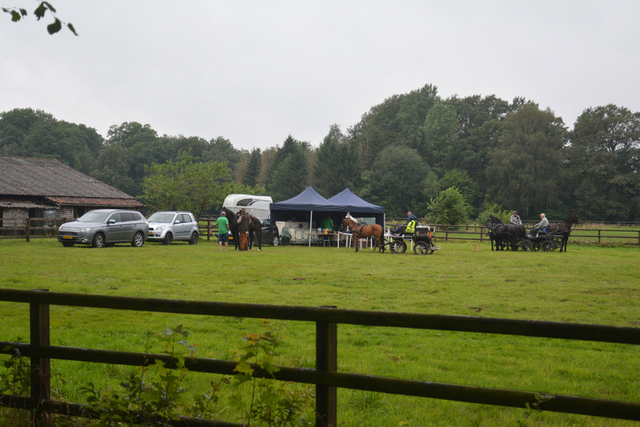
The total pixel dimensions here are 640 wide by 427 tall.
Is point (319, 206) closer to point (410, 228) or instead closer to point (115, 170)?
point (410, 228)

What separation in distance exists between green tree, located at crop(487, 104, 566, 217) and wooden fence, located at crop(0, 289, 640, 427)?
5879 cm

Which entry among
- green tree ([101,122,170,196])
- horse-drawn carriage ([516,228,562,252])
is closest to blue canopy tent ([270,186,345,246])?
horse-drawn carriage ([516,228,562,252])

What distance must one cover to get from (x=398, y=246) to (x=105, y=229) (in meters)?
11.6

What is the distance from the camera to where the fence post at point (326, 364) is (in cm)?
250

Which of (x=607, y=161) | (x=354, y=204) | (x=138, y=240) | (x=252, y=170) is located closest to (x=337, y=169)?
(x=252, y=170)

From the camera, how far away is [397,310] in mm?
7402

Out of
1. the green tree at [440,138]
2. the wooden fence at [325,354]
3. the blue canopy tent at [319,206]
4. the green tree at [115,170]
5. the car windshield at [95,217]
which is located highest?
the green tree at [440,138]

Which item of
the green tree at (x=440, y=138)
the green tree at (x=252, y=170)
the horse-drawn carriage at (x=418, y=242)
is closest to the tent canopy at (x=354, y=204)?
the horse-drawn carriage at (x=418, y=242)

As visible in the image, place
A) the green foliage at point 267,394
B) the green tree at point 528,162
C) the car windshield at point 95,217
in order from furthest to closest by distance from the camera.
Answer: the green tree at point 528,162 → the car windshield at point 95,217 → the green foliage at point 267,394

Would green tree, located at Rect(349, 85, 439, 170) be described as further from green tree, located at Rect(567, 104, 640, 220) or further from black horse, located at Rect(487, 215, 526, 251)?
black horse, located at Rect(487, 215, 526, 251)

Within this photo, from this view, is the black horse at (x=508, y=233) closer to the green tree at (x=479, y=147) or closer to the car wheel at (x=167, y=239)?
the car wheel at (x=167, y=239)

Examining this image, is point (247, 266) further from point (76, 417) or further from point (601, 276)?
point (76, 417)

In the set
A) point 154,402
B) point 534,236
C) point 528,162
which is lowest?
point 534,236

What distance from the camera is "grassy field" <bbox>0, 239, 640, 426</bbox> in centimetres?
412
